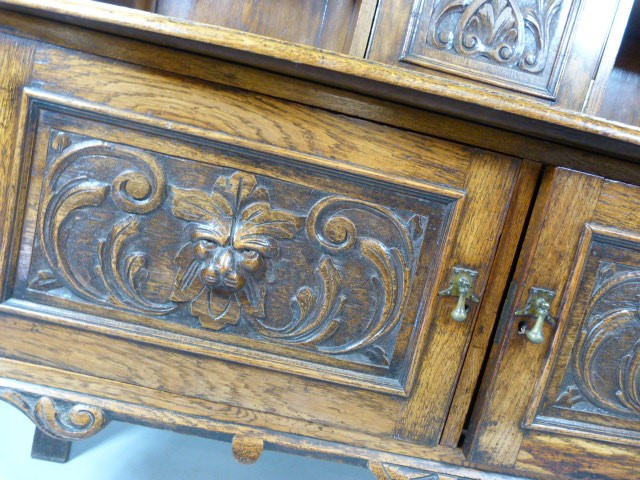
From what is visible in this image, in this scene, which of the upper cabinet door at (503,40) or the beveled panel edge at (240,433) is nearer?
the beveled panel edge at (240,433)

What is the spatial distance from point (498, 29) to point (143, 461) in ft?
2.54

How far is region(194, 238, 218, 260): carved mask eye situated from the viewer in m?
0.48

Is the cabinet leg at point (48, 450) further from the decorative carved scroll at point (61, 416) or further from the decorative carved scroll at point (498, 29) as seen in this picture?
the decorative carved scroll at point (498, 29)

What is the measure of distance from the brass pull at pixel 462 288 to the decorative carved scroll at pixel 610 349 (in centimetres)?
12

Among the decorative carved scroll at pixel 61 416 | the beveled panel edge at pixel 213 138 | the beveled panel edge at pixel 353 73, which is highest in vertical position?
the beveled panel edge at pixel 353 73

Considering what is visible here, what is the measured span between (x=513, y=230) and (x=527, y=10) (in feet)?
1.00

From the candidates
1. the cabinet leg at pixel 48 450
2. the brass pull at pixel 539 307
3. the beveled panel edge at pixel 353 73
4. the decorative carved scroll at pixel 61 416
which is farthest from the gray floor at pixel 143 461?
the beveled panel edge at pixel 353 73

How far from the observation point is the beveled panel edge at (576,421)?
19.0 inches

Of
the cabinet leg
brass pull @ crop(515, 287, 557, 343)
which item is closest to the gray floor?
the cabinet leg

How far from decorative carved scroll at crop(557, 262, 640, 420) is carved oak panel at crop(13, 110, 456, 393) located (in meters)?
0.17

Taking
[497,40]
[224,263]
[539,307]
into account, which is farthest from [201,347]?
[497,40]

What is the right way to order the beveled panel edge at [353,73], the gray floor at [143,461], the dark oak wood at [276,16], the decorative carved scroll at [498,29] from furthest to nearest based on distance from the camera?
the dark oak wood at [276,16] < the gray floor at [143,461] < the decorative carved scroll at [498,29] < the beveled panel edge at [353,73]

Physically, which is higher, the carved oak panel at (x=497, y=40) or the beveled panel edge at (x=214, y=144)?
the carved oak panel at (x=497, y=40)

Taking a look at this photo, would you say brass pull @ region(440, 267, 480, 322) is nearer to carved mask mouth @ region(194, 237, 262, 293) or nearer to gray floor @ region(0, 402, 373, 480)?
carved mask mouth @ region(194, 237, 262, 293)
